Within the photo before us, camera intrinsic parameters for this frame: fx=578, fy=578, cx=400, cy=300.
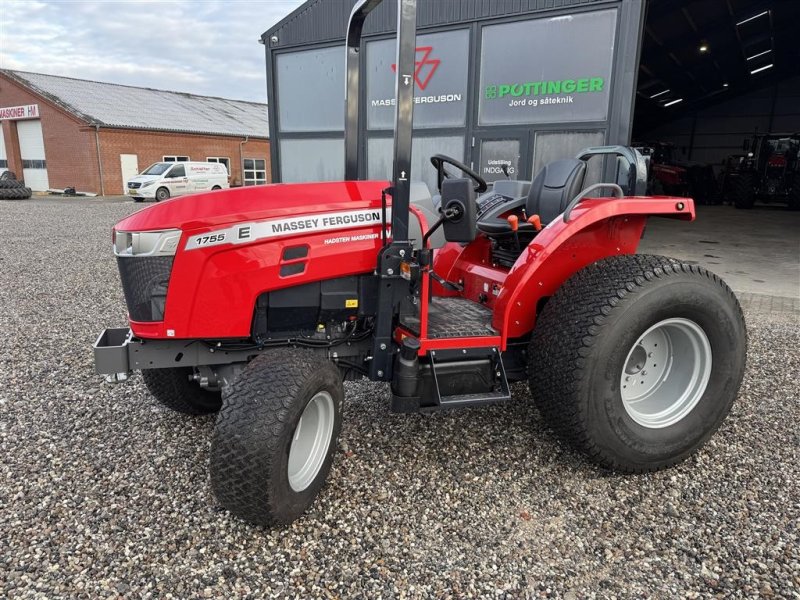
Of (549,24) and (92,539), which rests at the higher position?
(549,24)

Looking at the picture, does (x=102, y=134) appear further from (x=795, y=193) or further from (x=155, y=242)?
(x=155, y=242)

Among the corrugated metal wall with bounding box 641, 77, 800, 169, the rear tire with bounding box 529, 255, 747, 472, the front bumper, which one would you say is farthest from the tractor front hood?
the corrugated metal wall with bounding box 641, 77, 800, 169

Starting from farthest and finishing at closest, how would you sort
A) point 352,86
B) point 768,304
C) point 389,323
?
point 768,304
point 352,86
point 389,323

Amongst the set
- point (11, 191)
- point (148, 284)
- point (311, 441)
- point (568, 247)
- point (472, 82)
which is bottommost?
point (11, 191)

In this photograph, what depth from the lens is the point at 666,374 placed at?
2.75 meters

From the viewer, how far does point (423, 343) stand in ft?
7.97

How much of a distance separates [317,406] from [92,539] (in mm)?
916

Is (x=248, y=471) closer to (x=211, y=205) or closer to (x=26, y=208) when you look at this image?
(x=211, y=205)

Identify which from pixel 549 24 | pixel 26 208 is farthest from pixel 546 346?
pixel 26 208

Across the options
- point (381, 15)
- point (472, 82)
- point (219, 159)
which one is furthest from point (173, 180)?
point (472, 82)

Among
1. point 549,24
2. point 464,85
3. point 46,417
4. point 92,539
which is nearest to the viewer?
point 92,539

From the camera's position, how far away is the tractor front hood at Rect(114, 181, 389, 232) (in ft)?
7.11

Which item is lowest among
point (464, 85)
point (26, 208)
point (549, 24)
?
point (26, 208)

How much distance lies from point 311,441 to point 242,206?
96cm
